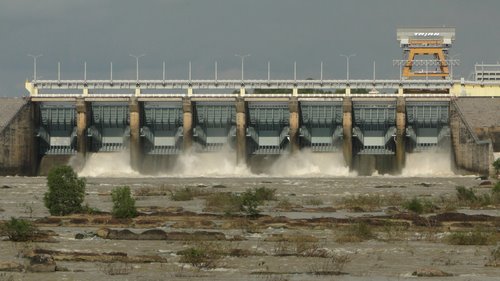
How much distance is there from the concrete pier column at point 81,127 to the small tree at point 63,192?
→ 2291 inches

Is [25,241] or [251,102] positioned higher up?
[251,102]

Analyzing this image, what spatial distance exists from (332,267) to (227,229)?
13660mm

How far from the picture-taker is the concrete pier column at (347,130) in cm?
11700

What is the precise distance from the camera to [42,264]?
3706cm

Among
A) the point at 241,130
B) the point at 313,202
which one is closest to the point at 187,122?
the point at 241,130

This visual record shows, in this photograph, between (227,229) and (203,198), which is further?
(203,198)

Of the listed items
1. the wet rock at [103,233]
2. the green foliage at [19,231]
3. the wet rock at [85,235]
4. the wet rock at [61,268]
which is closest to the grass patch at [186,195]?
the wet rock at [85,235]

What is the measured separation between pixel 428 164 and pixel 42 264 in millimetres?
84745

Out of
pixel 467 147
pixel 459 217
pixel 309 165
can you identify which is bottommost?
pixel 459 217

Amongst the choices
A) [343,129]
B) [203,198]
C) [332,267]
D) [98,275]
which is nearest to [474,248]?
[332,267]

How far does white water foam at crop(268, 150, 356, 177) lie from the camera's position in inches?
4651

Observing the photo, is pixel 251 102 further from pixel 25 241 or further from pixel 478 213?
pixel 25 241

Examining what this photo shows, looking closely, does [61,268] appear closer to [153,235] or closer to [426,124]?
[153,235]

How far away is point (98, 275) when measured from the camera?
36188 millimetres
